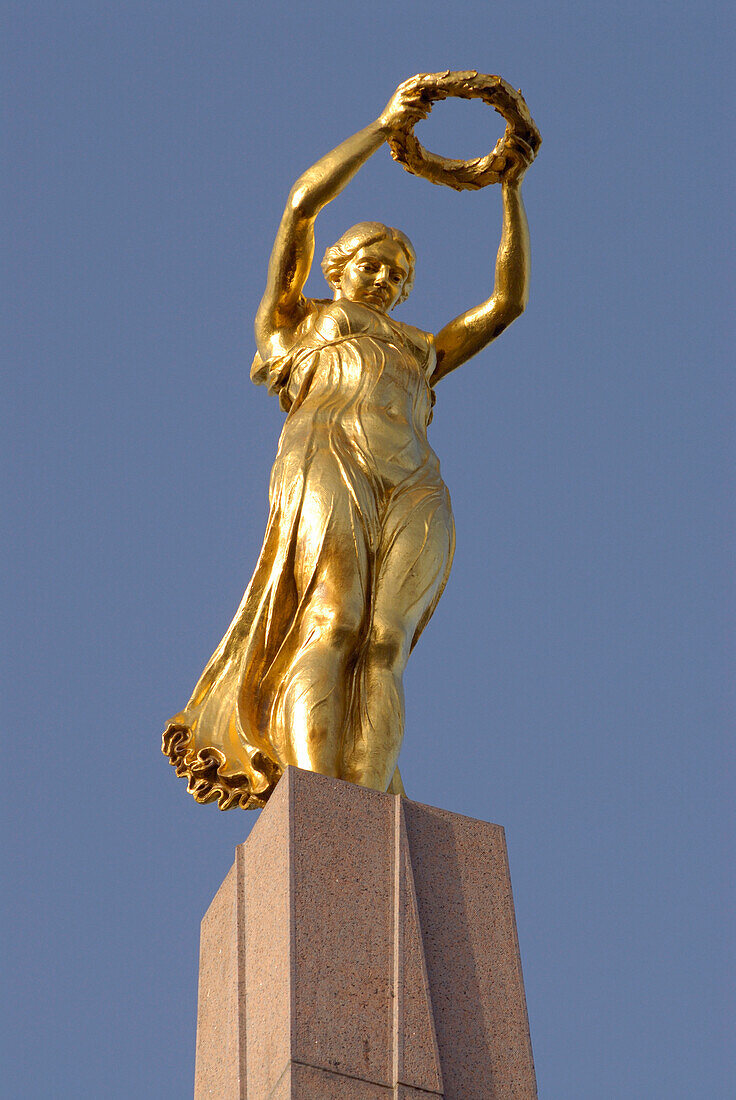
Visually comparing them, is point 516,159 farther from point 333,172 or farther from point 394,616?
point 394,616

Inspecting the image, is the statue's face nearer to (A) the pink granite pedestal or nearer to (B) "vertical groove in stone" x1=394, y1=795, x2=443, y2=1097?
(A) the pink granite pedestal

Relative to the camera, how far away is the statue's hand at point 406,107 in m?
9.89

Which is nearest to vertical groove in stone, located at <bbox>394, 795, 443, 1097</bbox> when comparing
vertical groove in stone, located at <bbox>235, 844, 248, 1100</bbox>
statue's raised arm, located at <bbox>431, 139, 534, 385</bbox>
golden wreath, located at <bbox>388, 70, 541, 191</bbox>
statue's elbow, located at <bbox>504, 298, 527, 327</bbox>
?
vertical groove in stone, located at <bbox>235, 844, 248, 1100</bbox>

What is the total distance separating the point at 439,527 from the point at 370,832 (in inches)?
74.3

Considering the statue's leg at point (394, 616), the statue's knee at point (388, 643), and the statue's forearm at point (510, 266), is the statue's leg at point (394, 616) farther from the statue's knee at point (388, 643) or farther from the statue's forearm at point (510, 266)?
the statue's forearm at point (510, 266)

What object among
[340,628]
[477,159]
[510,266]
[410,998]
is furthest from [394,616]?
[477,159]

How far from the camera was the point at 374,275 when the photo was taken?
33.6ft

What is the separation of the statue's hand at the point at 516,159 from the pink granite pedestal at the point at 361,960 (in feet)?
11.7

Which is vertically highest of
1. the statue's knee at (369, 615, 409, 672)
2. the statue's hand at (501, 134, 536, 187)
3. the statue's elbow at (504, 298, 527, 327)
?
the statue's hand at (501, 134, 536, 187)

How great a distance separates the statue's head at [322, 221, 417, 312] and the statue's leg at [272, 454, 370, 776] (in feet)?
4.26

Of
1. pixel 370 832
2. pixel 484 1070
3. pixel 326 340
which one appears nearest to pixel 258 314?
pixel 326 340

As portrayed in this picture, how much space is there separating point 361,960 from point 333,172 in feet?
13.6

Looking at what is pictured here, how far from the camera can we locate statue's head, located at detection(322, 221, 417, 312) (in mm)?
10234

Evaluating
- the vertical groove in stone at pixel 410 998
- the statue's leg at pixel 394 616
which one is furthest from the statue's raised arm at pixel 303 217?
the vertical groove in stone at pixel 410 998
